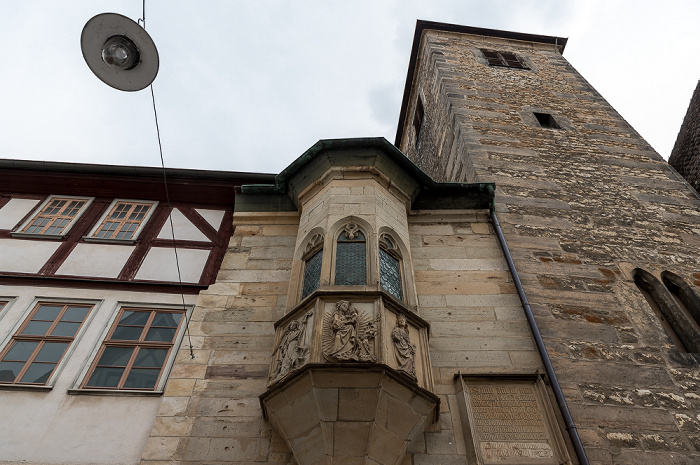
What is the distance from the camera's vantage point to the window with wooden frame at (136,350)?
17.4ft

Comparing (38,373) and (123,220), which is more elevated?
(123,220)

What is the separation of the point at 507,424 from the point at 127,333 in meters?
4.36

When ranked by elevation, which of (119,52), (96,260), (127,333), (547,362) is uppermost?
(119,52)

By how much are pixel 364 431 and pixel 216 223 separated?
14.9 ft

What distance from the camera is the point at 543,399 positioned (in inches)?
199

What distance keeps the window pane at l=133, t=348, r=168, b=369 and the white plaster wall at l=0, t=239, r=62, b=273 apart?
91.3 inches

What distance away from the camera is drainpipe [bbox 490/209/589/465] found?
4629 mm

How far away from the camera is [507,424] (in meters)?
4.85

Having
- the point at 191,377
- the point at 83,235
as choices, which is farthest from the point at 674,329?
the point at 83,235

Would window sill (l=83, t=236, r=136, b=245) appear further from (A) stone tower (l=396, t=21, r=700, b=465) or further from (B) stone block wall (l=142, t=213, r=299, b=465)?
(A) stone tower (l=396, t=21, r=700, b=465)

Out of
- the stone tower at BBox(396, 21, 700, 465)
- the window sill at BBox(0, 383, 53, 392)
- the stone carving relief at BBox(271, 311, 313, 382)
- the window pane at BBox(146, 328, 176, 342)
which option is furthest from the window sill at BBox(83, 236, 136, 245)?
the stone tower at BBox(396, 21, 700, 465)

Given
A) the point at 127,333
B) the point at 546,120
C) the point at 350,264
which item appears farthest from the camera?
the point at 546,120

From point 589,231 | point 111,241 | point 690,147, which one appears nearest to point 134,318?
point 111,241

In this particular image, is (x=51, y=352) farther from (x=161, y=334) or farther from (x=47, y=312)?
(x=161, y=334)
